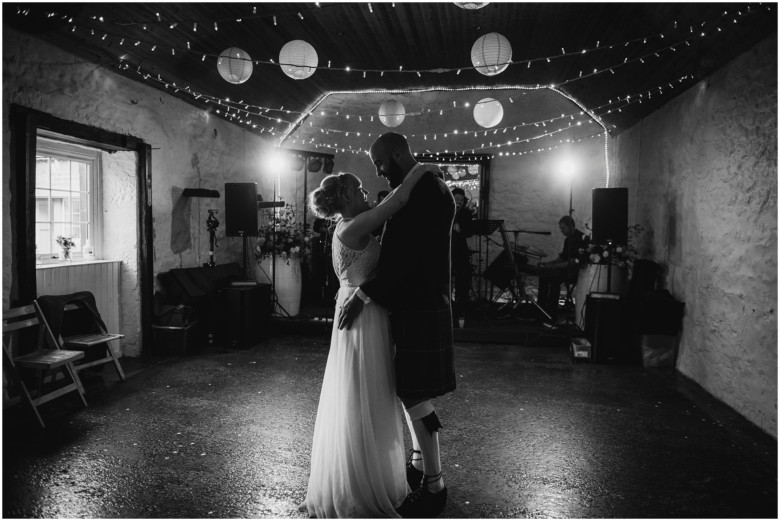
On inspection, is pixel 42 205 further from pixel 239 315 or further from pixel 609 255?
pixel 609 255

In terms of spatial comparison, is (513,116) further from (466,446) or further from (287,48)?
(466,446)

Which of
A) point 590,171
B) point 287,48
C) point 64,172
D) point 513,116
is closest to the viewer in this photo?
point 287,48

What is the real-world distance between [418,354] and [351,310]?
1.11ft

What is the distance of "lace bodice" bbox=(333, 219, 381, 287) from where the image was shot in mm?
2299

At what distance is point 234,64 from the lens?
4305 millimetres

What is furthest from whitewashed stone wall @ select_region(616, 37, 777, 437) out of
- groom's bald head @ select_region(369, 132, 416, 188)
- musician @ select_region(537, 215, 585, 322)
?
groom's bald head @ select_region(369, 132, 416, 188)

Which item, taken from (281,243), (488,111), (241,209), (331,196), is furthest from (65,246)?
(488,111)

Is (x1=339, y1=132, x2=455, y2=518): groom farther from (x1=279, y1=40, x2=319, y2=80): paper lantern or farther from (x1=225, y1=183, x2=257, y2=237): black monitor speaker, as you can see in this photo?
(x1=225, y1=183, x2=257, y2=237): black monitor speaker

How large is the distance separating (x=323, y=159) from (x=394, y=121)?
→ 1.84 meters

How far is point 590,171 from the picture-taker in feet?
26.3

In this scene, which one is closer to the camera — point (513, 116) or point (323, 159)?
point (323, 159)

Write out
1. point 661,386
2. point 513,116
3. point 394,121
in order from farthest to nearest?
point 513,116 → point 394,121 → point 661,386

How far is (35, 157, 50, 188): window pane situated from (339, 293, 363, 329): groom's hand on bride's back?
3749mm

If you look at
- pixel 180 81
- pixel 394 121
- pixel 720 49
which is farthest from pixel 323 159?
pixel 720 49
